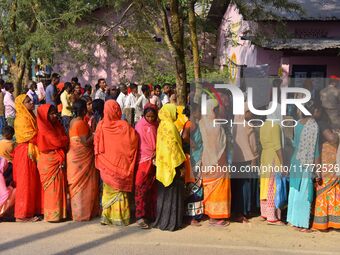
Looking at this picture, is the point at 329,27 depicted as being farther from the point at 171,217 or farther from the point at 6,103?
the point at 171,217

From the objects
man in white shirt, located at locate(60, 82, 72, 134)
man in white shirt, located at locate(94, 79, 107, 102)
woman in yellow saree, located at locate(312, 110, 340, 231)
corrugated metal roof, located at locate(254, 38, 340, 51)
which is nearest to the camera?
woman in yellow saree, located at locate(312, 110, 340, 231)

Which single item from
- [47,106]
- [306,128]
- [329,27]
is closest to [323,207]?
[306,128]

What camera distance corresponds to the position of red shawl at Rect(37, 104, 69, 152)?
5.54 metres

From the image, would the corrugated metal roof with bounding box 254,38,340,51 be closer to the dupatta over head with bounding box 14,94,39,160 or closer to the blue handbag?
the blue handbag

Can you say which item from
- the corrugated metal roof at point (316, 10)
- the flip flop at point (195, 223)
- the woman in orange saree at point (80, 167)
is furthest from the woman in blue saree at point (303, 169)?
the corrugated metal roof at point (316, 10)

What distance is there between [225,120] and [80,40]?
192 inches

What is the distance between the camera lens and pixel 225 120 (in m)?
5.62

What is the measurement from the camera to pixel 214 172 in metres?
5.61

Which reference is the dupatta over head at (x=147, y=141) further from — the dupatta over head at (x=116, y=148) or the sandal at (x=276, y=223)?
the sandal at (x=276, y=223)

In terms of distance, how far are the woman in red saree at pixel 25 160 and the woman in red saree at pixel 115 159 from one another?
82 centimetres

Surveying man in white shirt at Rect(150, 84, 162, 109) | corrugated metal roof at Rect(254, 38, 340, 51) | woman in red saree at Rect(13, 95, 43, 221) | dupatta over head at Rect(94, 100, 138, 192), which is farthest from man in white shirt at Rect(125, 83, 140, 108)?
dupatta over head at Rect(94, 100, 138, 192)

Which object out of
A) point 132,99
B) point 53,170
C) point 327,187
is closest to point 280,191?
point 327,187

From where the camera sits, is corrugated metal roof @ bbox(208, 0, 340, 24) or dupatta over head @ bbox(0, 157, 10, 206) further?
corrugated metal roof @ bbox(208, 0, 340, 24)

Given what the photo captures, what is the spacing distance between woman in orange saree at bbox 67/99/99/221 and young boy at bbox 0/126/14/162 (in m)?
0.78
